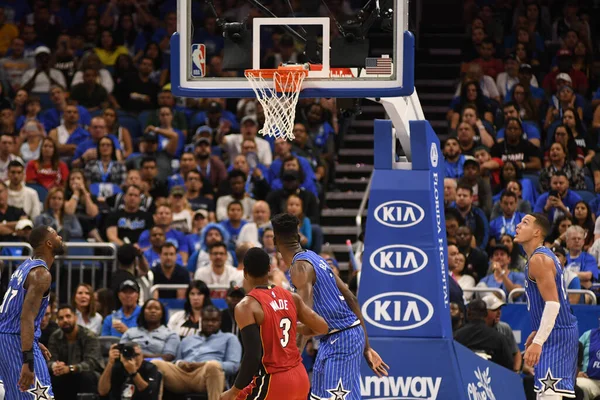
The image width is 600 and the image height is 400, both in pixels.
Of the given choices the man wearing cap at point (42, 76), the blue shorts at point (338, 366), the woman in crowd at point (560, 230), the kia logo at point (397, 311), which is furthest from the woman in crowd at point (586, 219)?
the man wearing cap at point (42, 76)

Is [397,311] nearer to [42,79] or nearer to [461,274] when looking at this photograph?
[461,274]

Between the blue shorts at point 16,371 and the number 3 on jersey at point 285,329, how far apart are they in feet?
8.50

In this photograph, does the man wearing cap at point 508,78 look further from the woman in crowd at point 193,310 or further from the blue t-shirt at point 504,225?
the woman in crowd at point 193,310

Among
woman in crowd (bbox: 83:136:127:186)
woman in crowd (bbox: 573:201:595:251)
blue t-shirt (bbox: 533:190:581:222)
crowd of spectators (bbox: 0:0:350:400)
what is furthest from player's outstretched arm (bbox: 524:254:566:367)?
woman in crowd (bbox: 83:136:127:186)

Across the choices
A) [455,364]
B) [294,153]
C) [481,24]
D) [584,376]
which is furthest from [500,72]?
[455,364]

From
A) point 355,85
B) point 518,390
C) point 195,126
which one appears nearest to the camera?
point 355,85

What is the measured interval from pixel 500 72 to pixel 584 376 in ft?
24.0

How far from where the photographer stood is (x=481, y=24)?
1962 centimetres

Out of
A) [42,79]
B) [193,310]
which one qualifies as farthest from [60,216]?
[42,79]

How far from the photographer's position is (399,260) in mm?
11305

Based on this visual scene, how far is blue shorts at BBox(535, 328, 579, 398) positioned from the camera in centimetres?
990

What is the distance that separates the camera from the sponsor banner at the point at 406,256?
11.2 m

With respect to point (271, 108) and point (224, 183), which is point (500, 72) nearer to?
point (224, 183)

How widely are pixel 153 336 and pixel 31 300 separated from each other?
3.58 metres
